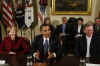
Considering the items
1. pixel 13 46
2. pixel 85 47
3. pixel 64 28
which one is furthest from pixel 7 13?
pixel 85 47

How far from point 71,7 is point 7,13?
1640 mm

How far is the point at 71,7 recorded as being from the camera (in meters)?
3.62

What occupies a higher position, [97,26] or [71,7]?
[71,7]

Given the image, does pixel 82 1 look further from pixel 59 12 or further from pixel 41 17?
pixel 41 17

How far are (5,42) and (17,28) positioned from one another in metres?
0.79

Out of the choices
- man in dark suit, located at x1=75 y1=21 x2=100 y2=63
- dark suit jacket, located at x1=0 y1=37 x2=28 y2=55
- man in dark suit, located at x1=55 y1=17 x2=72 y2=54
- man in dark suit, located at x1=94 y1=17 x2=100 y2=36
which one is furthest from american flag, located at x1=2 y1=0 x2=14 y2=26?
man in dark suit, located at x1=94 y1=17 x2=100 y2=36

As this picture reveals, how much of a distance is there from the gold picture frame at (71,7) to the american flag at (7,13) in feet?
3.63

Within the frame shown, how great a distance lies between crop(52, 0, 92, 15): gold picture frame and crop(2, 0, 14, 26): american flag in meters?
1.11

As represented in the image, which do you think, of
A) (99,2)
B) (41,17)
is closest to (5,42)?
(41,17)

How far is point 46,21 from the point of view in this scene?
370 centimetres

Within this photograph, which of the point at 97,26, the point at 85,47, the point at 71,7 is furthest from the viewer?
the point at 71,7

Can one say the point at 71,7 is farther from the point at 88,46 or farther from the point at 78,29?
the point at 88,46

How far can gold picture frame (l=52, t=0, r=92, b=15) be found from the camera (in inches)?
140

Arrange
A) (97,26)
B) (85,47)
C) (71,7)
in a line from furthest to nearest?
(71,7), (97,26), (85,47)
